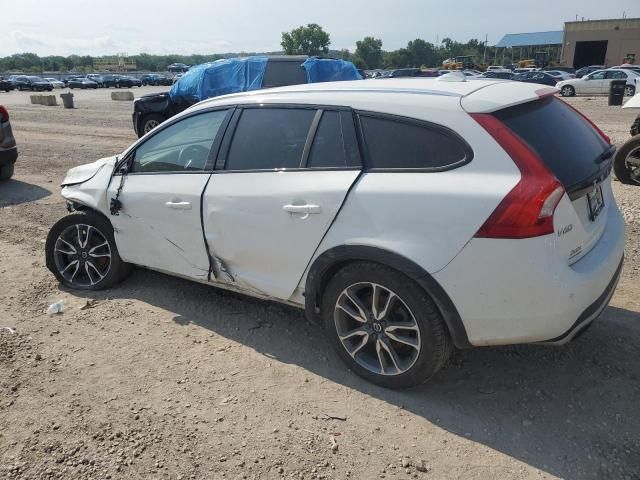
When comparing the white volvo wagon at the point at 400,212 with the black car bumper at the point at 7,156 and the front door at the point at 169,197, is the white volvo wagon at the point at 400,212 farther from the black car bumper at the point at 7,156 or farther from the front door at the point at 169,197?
the black car bumper at the point at 7,156

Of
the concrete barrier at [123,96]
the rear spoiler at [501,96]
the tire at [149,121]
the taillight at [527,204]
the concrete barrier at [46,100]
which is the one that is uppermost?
the rear spoiler at [501,96]

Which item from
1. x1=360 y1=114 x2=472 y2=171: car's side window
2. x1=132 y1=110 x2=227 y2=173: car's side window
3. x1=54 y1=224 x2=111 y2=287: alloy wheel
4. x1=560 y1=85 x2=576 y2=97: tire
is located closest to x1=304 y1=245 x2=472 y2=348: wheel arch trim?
x1=360 y1=114 x2=472 y2=171: car's side window

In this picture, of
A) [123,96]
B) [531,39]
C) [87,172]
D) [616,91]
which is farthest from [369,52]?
[87,172]

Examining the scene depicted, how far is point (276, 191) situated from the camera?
3250mm

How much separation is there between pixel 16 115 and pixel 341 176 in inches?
937

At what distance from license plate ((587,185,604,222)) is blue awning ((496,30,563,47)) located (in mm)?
89787

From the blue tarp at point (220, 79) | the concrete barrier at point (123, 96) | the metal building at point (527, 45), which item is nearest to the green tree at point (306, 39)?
the metal building at point (527, 45)

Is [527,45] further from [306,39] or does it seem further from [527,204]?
[527,204]

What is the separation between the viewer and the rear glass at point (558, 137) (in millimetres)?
2725

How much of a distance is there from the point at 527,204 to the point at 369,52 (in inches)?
4768

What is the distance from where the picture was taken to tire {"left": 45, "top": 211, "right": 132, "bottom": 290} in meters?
4.43

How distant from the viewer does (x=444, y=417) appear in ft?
9.57

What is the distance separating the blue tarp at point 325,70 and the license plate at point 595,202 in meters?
10.1

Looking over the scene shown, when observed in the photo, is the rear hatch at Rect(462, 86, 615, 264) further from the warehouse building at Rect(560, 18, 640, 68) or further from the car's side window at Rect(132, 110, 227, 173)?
the warehouse building at Rect(560, 18, 640, 68)
